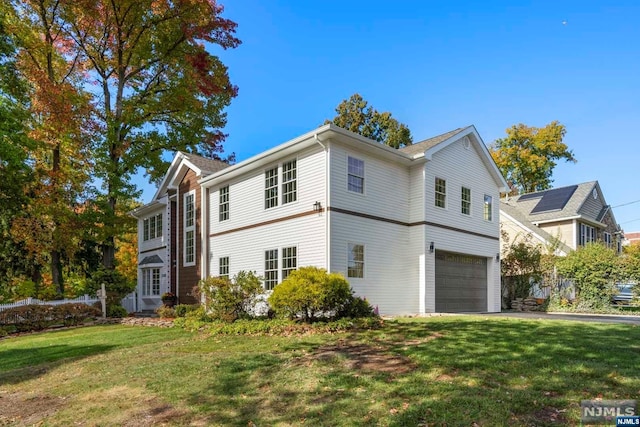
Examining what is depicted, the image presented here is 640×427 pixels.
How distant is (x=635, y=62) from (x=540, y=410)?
1395cm

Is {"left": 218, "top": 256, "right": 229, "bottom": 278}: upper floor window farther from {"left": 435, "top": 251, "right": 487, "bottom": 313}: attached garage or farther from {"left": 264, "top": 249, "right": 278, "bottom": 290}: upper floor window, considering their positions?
{"left": 435, "top": 251, "right": 487, "bottom": 313}: attached garage

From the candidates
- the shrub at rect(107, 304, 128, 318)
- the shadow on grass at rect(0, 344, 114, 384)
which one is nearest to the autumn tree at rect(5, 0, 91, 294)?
the shrub at rect(107, 304, 128, 318)

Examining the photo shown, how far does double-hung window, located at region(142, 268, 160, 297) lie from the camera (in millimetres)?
22656

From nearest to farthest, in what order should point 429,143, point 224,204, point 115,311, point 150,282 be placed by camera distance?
point 429,143, point 224,204, point 115,311, point 150,282

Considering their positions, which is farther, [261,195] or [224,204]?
[224,204]

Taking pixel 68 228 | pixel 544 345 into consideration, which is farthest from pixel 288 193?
pixel 68 228

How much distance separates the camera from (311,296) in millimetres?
10492

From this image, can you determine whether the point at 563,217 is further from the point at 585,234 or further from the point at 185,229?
the point at 185,229

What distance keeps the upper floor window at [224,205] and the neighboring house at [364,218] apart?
5cm

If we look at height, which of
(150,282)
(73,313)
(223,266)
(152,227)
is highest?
(152,227)

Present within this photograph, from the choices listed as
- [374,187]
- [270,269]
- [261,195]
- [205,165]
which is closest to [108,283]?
[205,165]

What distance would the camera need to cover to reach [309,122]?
102 ft

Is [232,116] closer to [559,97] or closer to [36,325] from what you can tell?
[36,325]

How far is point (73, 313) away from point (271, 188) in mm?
9816
